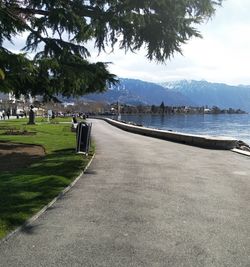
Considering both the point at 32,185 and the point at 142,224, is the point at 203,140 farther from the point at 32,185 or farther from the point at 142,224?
the point at 142,224

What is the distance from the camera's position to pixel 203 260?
242 inches

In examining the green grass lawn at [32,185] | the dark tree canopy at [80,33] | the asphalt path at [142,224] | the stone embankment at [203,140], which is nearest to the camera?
the asphalt path at [142,224]

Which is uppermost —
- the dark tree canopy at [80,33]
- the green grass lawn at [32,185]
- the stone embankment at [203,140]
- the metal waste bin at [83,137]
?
the dark tree canopy at [80,33]

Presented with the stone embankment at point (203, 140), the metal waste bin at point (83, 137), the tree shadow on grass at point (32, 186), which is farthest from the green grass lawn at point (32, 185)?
the stone embankment at point (203, 140)

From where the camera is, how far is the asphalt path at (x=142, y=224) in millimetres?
6254

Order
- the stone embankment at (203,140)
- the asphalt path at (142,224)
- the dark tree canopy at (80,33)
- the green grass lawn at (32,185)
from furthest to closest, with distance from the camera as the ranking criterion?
the stone embankment at (203,140) < the dark tree canopy at (80,33) < the green grass lawn at (32,185) < the asphalt path at (142,224)

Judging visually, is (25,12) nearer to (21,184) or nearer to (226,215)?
(21,184)

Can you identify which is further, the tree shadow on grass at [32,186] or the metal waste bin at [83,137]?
the metal waste bin at [83,137]

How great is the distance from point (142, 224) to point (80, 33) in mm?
11529

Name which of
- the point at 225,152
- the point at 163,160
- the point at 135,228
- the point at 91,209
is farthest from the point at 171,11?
the point at 135,228

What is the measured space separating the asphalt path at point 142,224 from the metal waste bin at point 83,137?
418 cm

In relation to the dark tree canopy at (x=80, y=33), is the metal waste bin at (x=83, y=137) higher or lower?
lower

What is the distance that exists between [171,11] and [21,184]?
24.6ft

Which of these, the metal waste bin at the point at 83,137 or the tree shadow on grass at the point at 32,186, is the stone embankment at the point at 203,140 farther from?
the tree shadow on grass at the point at 32,186
